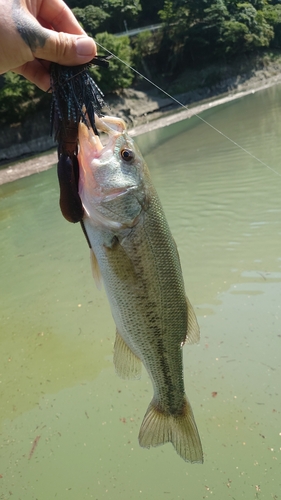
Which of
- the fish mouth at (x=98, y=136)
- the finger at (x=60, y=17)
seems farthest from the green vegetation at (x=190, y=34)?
the fish mouth at (x=98, y=136)

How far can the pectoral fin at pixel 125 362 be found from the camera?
2.47 m

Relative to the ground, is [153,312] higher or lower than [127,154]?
lower

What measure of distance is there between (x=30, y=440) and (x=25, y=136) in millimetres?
31833

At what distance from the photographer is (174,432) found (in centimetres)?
248

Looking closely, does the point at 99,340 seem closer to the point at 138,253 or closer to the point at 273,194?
the point at 138,253

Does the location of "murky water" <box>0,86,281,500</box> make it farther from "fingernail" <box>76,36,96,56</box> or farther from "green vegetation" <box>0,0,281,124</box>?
"green vegetation" <box>0,0,281,124</box>

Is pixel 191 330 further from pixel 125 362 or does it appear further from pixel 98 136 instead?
pixel 98 136

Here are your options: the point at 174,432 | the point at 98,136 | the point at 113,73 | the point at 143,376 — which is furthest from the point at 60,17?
the point at 113,73

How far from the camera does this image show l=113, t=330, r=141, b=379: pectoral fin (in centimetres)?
247

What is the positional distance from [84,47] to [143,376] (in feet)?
11.1

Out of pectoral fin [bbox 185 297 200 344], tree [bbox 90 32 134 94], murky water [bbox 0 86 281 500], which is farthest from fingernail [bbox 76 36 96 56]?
tree [bbox 90 32 134 94]

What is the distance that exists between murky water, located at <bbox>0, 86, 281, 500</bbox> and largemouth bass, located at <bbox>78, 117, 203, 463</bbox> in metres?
1.20

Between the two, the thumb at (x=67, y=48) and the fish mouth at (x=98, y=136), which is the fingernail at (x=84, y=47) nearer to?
the thumb at (x=67, y=48)

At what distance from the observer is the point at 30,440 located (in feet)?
13.1
